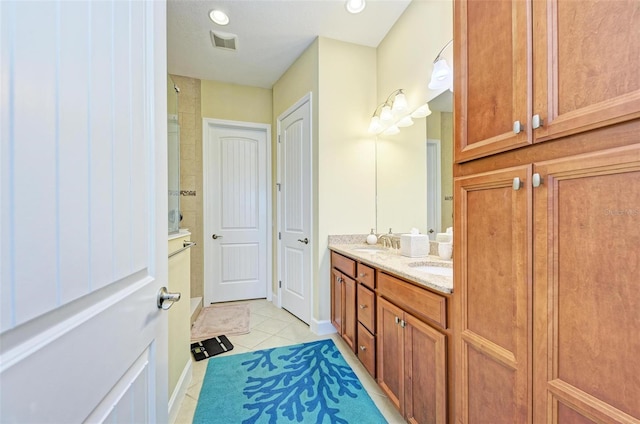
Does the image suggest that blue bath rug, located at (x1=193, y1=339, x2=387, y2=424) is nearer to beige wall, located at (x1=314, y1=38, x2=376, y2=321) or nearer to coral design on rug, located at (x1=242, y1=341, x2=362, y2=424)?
coral design on rug, located at (x1=242, y1=341, x2=362, y2=424)

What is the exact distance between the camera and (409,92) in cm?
225

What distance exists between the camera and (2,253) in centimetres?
32

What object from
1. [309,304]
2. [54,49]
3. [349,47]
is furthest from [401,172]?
[54,49]

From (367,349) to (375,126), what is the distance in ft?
6.52

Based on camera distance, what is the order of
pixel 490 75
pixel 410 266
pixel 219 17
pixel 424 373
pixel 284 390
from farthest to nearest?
pixel 219 17
pixel 284 390
pixel 410 266
pixel 424 373
pixel 490 75

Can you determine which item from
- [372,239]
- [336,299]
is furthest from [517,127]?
[336,299]

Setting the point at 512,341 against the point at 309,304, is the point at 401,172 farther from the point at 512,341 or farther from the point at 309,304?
the point at 512,341

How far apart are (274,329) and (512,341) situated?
2.28 m

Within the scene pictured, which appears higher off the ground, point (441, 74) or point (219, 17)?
point (219, 17)

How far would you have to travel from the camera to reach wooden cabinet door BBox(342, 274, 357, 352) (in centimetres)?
201

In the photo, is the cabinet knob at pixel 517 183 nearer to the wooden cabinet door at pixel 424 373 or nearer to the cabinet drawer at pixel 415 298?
the cabinet drawer at pixel 415 298

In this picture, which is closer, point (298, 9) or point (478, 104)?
point (478, 104)

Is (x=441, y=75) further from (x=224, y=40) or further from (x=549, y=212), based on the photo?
(x=224, y=40)

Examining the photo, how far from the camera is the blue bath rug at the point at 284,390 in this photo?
1505 millimetres
